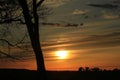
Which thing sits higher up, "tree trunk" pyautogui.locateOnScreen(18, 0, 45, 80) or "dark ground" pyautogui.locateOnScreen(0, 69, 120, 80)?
"tree trunk" pyautogui.locateOnScreen(18, 0, 45, 80)

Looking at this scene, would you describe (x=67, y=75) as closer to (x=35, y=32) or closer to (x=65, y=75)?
(x=65, y=75)

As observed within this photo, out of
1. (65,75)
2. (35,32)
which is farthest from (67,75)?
(35,32)

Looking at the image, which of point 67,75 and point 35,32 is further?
point 67,75

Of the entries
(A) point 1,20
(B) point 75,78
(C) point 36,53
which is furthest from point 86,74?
(A) point 1,20

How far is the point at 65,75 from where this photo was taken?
20.9 m

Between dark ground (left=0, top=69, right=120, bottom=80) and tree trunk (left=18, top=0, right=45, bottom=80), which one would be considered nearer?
tree trunk (left=18, top=0, right=45, bottom=80)

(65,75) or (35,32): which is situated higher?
(35,32)

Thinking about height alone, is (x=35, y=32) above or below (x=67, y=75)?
above

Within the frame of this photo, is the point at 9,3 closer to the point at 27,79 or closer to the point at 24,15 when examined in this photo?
the point at 24,15

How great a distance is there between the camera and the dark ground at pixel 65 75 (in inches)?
776

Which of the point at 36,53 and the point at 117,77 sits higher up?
the point at 36,53

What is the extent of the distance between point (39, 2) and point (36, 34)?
5.55 ft

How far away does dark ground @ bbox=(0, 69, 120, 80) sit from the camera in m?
19.7

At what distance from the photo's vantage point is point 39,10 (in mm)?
20594
